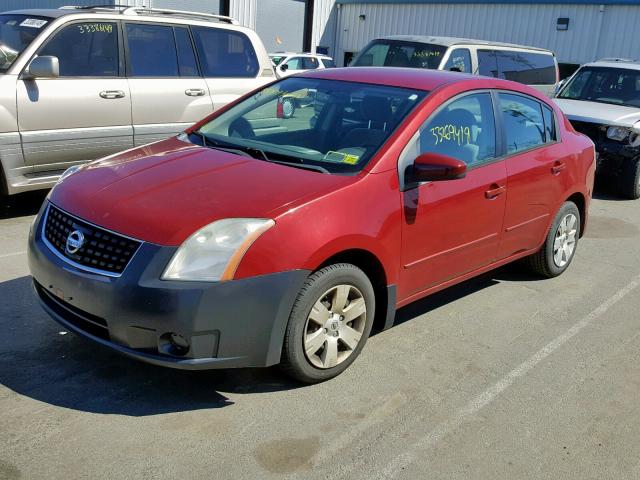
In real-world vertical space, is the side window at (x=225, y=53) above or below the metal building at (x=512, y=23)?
below

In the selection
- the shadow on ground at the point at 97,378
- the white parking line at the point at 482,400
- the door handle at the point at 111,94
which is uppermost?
the door handle at the point at 111,94

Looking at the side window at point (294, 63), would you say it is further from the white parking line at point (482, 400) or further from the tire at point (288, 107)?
the white parking line at point (482, 400)

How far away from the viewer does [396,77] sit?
4.61m

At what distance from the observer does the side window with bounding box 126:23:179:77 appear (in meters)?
6.89

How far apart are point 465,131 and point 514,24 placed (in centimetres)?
2044

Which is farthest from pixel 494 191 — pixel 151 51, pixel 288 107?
pixel 151 51

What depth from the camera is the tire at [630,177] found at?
923cm

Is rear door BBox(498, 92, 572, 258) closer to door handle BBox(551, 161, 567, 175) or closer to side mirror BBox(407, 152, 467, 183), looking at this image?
door handle BBox(551, 161, 567, 175)

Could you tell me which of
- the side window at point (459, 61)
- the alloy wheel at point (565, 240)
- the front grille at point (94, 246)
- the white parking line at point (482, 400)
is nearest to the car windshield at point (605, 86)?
the side window at point (459, 61)

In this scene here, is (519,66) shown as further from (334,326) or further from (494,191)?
(334,326)

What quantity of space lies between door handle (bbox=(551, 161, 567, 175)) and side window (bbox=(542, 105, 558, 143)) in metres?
0.19

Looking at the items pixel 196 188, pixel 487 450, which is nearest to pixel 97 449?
pixel 196 188

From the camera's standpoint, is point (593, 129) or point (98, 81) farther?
point (593, 129)

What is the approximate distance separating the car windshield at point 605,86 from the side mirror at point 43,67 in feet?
24.6
